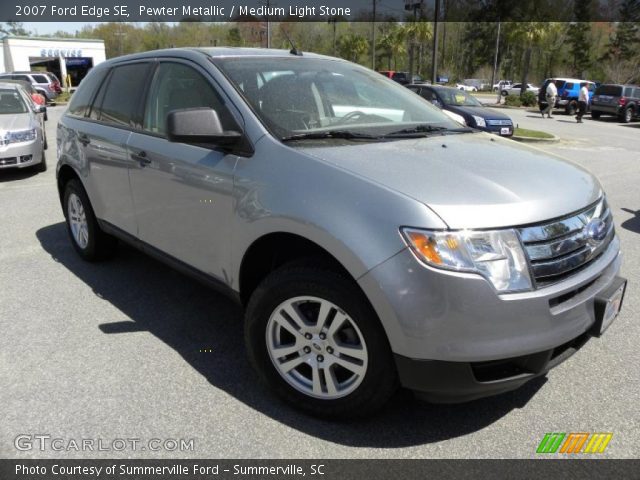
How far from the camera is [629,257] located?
5.16 metres

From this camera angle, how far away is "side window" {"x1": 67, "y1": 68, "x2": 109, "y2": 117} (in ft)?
15.4

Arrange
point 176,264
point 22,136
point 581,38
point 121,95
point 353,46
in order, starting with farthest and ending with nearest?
point 353,46, point 581,38, point 22,136, point 121,95, point 176,264

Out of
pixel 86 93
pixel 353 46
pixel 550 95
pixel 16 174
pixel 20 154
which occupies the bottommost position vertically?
pixel 16 174

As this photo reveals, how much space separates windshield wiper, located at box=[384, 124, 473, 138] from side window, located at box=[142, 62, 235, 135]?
3.20 ft

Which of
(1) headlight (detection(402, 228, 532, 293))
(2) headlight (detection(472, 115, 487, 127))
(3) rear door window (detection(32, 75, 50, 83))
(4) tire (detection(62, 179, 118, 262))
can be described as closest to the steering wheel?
(1) headlight (detection(402, 228, 532, 293))

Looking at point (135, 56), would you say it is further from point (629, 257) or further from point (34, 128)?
point (34, 128)

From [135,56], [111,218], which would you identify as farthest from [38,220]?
[135,56]

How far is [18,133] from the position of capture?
9312 mm

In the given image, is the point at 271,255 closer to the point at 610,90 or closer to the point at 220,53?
the point at 220,53

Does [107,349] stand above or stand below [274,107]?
below

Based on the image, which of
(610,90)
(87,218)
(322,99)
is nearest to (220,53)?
(322,99)

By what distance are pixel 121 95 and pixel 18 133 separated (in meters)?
6.35

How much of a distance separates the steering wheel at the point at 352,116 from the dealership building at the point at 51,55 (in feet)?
165

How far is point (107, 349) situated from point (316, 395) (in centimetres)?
153
